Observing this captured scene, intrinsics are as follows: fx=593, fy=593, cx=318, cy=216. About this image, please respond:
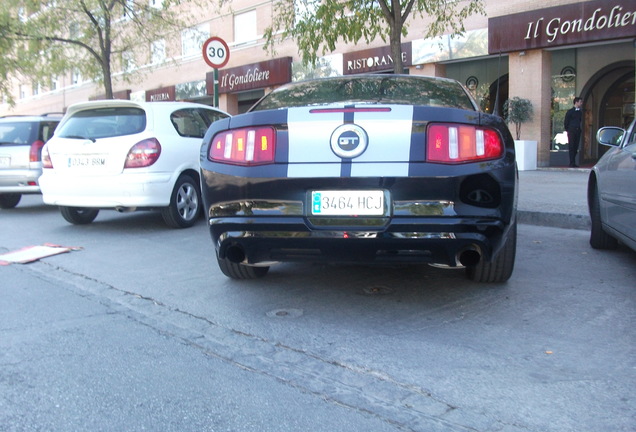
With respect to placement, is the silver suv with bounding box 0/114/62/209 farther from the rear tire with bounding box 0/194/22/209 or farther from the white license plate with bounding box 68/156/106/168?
the white license plate with bounding box 68/156/106/168

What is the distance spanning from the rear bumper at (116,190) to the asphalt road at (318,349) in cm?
162

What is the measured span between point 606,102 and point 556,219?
39.8 feet

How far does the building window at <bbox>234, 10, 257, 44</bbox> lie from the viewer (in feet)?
73.9

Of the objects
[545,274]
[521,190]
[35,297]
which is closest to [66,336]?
[35,297]

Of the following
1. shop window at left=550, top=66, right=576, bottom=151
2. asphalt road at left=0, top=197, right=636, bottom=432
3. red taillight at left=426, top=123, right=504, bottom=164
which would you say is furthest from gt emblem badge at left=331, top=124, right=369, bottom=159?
shop window at left=550, top=66, right=576, bottom=151

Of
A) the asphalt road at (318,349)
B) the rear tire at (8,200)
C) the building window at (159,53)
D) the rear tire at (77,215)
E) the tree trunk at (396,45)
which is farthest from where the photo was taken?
the building window at (159,53)

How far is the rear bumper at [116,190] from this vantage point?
668 centimetres

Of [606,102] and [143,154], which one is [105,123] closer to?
[143,154]

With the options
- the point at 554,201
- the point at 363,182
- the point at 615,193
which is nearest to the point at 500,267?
the point at 615,193

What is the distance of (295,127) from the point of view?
346 centimetres

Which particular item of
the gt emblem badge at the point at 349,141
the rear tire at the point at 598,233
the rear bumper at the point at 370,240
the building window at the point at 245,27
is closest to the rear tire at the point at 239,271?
the rear bumper at the point at 370,240

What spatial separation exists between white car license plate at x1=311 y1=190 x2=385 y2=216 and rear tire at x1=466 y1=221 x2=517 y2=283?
115cm

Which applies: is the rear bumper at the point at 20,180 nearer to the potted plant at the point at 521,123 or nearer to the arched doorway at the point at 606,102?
the potted plant at the point at 521,123

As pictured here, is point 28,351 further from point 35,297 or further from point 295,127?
point 295,127
